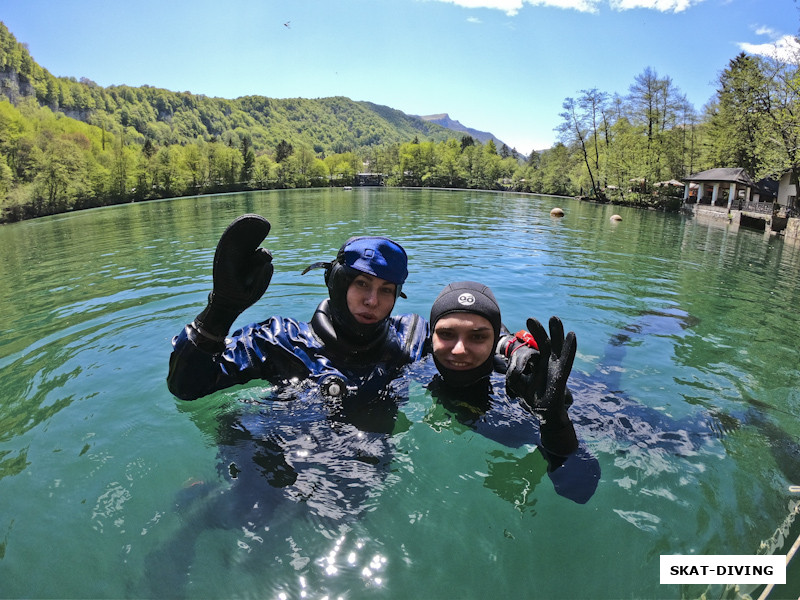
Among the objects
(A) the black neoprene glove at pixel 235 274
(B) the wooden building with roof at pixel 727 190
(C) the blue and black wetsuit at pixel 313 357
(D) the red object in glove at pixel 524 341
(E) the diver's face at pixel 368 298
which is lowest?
(C) the blue and black wetsuit at pixel 313 357

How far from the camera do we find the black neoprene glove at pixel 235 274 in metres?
2.38

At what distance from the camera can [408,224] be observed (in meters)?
22.9

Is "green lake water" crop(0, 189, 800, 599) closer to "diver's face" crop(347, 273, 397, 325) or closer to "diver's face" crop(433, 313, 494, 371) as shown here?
"diver's face" crop(433, 313, 494, 371)

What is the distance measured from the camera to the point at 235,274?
245cm

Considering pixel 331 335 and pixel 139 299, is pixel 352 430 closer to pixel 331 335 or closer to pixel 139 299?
pixel 331 335

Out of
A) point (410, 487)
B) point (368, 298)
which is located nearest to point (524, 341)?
point (368, 298)

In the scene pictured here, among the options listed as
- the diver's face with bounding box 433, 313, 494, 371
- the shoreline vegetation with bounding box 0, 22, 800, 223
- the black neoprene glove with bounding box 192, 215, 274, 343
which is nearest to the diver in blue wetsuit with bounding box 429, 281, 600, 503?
the diver's face with bounding box 433, 313, 494, 371

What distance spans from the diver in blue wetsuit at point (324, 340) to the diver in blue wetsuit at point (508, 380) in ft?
1.55

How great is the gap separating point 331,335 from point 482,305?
1160mm

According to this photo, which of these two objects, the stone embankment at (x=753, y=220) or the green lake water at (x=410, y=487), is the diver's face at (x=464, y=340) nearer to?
the green lake water at (x=410, y=487)

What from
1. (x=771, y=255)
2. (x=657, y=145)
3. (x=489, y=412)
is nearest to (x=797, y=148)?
(x=771, y=255)

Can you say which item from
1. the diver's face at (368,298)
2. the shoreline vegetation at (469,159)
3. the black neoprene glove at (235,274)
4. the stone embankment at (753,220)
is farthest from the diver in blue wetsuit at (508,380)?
the shoreline vegetation at (469,159)

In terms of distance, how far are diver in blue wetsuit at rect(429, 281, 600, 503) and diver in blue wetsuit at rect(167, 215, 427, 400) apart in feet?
1.55

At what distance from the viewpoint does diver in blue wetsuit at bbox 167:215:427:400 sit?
8.36 ft
